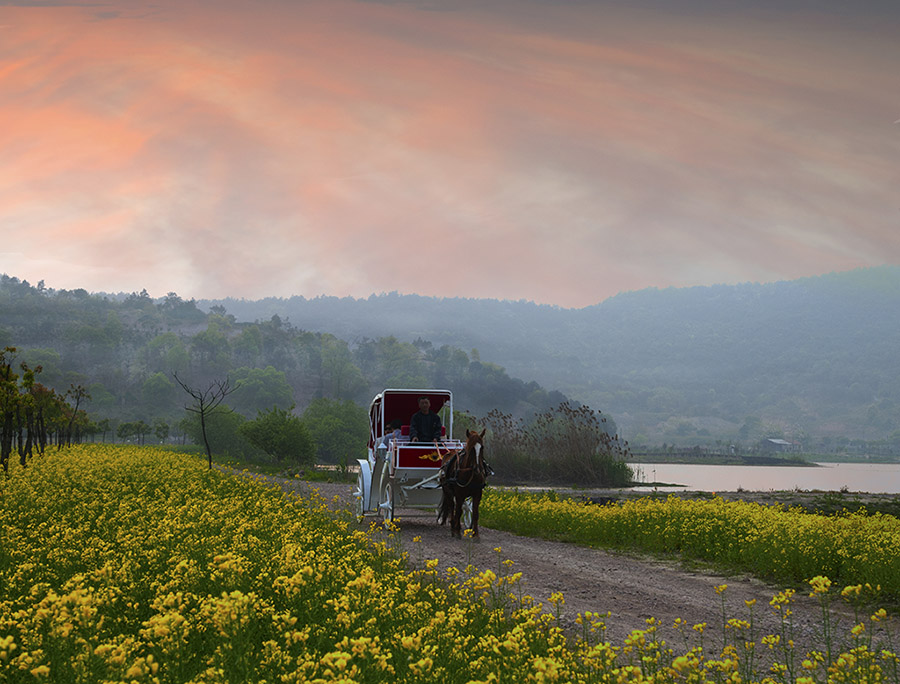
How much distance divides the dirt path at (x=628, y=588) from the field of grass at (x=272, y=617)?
45 centimetres

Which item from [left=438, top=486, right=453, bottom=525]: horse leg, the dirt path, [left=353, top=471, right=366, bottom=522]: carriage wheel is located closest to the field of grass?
the dirt path

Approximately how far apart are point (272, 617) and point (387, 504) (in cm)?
1043

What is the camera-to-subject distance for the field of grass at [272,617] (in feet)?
14.9

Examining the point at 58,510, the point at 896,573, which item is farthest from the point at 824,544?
the point at 58,510

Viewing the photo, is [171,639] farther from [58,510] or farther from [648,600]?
[58,510]

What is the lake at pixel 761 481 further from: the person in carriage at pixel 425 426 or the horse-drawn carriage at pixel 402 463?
the person in carriage at pixel 425 426

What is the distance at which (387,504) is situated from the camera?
16.8 metres

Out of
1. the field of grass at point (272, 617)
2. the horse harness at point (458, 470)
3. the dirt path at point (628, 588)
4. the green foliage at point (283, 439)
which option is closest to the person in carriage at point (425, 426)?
the horse harness at point (458, 470)

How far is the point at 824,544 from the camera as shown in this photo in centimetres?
1239

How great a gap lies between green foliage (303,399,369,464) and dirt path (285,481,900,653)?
58066mm

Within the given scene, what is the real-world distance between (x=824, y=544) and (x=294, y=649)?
32.9ft

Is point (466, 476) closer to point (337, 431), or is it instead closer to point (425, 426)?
point (425, 426)

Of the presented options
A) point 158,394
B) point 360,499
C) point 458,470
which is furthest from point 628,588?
point 158,394

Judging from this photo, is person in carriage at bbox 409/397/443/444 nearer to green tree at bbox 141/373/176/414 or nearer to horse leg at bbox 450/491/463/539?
horse leg at bbox 450/491/463/539
